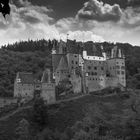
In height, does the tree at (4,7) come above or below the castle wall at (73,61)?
below

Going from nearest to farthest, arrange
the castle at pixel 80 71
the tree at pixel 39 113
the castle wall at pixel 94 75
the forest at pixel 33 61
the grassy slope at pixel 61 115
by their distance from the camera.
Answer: the grassy slope at pixel 61 115 → the tree at pixel 39 113 → the castle at pixel 80 71 → the castle wall at pixel 94 75 → the forest at pixel 33 61

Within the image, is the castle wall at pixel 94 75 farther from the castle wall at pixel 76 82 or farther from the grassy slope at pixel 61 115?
the grassy slope at pixel 61 115

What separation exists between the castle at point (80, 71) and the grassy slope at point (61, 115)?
247 cm

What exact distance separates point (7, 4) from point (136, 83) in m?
74.6

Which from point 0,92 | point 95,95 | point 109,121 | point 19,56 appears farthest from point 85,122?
point 19,56

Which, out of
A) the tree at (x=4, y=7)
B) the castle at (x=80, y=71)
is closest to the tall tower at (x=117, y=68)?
the castle at (x=80, y=71)

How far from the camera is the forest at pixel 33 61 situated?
74075mm

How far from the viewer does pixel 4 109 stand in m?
53.4

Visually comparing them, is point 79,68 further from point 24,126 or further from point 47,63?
point 47,63

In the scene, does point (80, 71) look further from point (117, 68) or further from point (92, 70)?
point (117, 68)

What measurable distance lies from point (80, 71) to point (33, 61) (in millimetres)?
40492

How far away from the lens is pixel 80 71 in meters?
60.8

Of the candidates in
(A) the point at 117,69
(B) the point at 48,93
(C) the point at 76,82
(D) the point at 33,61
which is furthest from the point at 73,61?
(D) the point at 33,61

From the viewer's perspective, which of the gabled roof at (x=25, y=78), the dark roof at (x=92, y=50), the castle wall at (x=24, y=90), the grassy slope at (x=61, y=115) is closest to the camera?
the grassy slope at (x=61, y=115)
